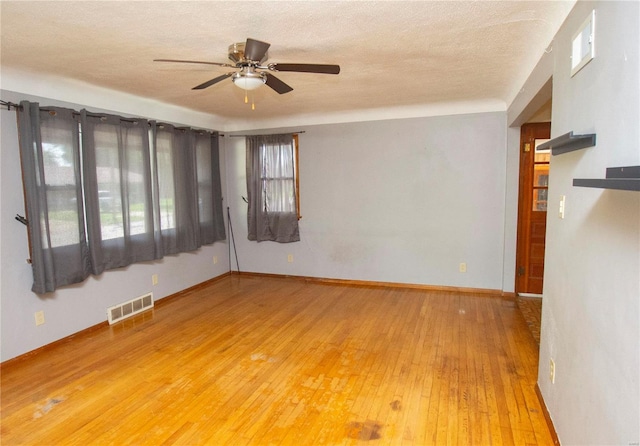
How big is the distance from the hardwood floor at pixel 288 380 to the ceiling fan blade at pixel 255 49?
222 centimetres

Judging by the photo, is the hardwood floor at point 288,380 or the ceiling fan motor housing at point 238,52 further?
the ceiling fan motor housing at point 238,52

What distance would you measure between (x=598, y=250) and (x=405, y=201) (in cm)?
336

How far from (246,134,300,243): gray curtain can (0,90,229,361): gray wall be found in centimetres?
179

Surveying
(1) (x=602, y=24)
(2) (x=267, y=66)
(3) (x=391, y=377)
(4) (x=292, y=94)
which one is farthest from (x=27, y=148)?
(1) (x=602, y=24)

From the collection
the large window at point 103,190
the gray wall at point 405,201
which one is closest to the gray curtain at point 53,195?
the large window at point 103,190

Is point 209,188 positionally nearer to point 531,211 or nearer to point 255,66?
point 255,66

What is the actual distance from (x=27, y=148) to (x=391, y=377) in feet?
11.3

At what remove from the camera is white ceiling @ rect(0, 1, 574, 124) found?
1.96 m

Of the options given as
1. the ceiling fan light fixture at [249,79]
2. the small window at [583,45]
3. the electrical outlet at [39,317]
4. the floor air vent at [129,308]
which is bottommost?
the floor air vent at [129,308]

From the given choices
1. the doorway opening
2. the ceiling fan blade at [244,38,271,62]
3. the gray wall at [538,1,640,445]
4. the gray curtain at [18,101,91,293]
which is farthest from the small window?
the gray curtain at [18,101,91,293]

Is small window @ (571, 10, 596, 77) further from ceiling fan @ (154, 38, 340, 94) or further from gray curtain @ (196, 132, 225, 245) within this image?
gray curtain @ (196, 132, 225, 245)

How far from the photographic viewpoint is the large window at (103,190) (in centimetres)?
304

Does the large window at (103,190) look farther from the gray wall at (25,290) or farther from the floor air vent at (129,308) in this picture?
the floor air vent at (129,308)

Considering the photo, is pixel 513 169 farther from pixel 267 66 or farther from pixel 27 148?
pixel 27 148
